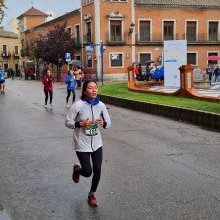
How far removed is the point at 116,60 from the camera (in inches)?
1986

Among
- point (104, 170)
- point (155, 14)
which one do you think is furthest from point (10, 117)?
point (155, 14)

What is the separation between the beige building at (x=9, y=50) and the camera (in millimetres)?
93000

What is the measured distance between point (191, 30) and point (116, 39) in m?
9.51

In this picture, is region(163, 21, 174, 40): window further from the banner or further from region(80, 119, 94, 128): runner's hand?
region(80, 119, 94, 128): runner's hand

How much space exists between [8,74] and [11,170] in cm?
7066

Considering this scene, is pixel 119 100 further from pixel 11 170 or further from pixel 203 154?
pixel 11 170

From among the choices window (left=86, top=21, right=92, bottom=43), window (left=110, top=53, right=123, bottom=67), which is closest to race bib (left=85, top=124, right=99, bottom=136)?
window (left=110, top=53, right=123, bottom=67)

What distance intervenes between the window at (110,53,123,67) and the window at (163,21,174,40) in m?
6.09

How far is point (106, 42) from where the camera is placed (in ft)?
163

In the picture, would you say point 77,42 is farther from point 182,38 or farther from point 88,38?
point 182,38

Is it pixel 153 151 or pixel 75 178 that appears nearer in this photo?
pixel 75 178

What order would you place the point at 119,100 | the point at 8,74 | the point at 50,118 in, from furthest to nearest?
the point at 8,74 < the point at 119,100 < the point at 50,118

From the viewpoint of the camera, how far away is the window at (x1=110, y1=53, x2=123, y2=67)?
50.2m

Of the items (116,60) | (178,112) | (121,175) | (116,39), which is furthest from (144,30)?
(121,175)
